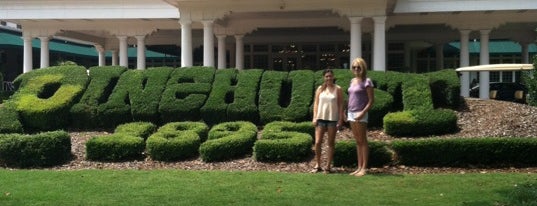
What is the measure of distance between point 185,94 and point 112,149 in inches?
144

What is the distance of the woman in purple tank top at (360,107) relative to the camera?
908 cm

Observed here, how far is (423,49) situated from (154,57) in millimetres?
21310

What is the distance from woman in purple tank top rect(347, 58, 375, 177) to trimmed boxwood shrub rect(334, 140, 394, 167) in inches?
27.4

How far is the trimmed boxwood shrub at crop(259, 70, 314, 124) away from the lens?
13594mm

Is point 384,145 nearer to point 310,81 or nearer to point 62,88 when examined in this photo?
point 310,81

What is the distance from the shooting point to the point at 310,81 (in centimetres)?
1466

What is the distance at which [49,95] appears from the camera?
15430 mm

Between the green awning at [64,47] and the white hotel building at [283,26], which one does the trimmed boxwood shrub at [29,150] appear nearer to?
the white hotel building at [283,26]

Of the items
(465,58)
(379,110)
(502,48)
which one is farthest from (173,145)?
(502,48)

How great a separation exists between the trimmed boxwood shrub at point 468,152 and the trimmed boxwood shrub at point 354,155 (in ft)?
0.76

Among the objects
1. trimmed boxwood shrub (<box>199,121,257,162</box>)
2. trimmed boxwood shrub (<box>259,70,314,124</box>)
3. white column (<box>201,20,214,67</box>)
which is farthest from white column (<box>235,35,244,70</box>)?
trimmed boxwood shrub (<box>199,121,257,162</box>)

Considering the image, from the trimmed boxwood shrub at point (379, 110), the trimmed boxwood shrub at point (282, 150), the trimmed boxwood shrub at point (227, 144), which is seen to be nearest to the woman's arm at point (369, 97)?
the trimmed boxwood shrub at point (282, 150)

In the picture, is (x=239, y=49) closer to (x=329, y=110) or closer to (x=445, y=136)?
(x=445, y=136)

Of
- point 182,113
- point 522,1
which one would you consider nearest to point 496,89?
point 522,1
